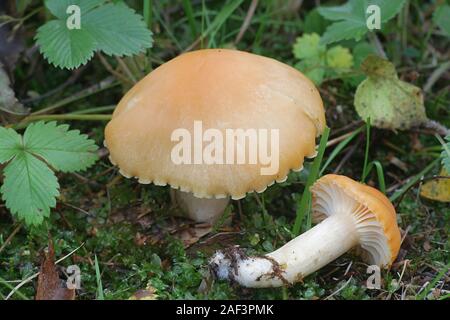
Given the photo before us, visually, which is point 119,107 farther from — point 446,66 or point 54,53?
point 446,66

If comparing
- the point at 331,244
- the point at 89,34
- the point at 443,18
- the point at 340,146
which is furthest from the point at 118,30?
the point at 443,18

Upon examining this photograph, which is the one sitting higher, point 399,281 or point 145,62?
point 145,62

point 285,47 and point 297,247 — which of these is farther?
point 285,47

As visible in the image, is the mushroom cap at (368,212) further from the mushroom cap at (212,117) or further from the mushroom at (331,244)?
the mushroom cap at (212,117)

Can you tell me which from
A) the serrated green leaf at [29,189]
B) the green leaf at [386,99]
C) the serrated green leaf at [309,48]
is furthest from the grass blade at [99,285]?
the serrated green leaf at [309,48]

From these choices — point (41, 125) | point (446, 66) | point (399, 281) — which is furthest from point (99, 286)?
point (446, 66)

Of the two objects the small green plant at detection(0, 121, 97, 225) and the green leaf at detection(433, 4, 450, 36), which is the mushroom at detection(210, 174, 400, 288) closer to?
the small green plant at detection(0, 121, 97, 225)

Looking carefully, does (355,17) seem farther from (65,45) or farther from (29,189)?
(29,189)
